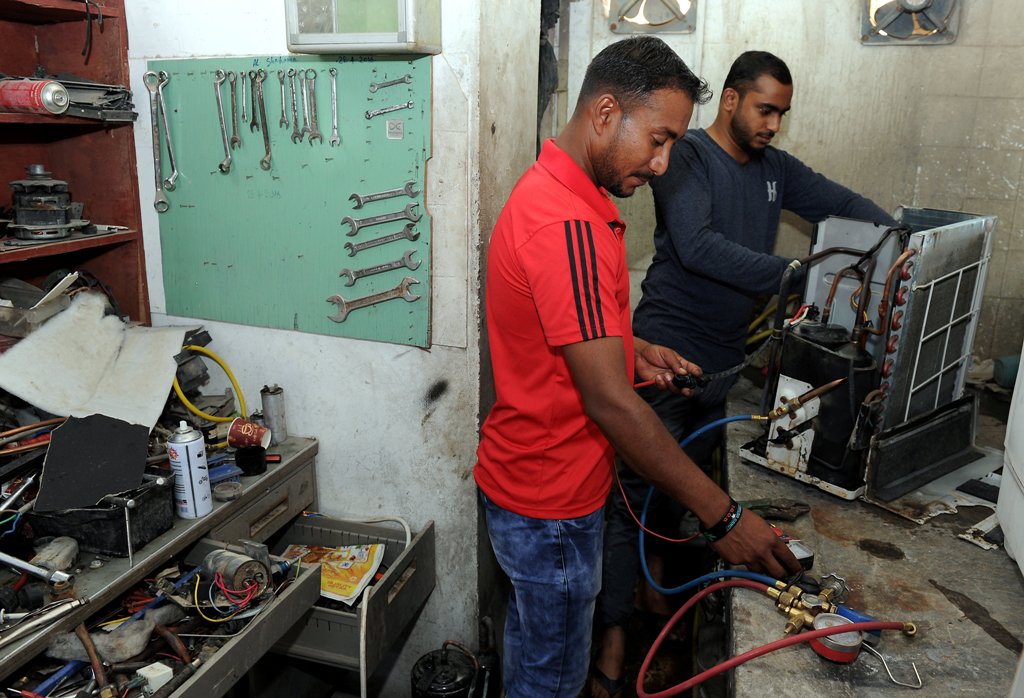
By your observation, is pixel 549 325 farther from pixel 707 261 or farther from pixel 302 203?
pixel 302 203

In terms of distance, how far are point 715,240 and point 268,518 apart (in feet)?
4.87

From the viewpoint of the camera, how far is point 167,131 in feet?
7.16

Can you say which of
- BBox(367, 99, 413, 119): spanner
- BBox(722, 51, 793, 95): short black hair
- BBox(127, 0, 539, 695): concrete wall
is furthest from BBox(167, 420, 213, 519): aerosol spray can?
BBox(722, 51, 793, 95): short black hair

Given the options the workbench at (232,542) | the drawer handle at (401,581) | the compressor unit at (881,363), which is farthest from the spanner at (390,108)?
the drawer handle at (401,581)

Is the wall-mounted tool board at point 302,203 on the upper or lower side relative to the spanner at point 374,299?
upper

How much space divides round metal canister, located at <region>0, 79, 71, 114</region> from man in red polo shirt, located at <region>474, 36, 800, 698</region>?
1205mm

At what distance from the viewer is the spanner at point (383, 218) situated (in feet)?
6.56

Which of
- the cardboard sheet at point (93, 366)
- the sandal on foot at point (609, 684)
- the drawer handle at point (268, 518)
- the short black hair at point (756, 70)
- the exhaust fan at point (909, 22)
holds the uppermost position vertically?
the exhaust fan at point (909, 22)

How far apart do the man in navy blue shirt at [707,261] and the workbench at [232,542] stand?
3.12 feet

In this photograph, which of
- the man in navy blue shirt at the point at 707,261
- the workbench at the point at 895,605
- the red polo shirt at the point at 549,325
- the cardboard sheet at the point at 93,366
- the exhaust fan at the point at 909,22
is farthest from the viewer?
the exhaust fan at the point at 909,22

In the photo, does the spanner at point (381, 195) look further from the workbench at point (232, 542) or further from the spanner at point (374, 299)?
the workbench at point (232, 542)

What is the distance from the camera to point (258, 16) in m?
2.01

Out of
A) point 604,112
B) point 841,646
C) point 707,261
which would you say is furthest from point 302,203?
point 841,646

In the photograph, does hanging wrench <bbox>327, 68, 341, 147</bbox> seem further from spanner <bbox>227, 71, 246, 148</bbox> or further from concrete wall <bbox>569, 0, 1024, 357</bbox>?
concrete wall <bbox>569, 0, 1024, 357</bbox>
